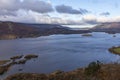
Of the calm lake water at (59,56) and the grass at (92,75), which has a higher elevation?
the grass at (92,75)

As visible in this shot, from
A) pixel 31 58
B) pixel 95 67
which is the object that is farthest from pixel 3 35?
Result: pixel 95 67

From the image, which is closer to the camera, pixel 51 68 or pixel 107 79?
pixel 107 79

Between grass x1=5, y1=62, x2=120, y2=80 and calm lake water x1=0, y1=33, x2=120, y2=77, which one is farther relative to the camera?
calm lake water x1=0, y1=33, x2=120, y2=77

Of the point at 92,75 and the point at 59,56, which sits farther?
the point at 59,56

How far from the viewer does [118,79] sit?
22.4 metres

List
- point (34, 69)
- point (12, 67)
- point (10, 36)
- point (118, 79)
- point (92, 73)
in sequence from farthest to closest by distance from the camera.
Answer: point (10, 36) < point (12, 67) < point (34, 69) < point (92, 73) < point (118, 79)

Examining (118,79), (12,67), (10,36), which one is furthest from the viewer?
(10,36)

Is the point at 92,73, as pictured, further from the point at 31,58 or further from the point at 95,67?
the point at 31,58

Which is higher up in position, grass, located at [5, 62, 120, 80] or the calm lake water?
grass, located at [5, 62, 120, 80]

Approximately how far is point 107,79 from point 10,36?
17120 cm

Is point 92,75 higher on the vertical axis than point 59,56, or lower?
higher

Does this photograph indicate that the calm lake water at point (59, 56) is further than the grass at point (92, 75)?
Yes

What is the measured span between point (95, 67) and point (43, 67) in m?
23.7

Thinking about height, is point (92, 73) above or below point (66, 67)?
above
